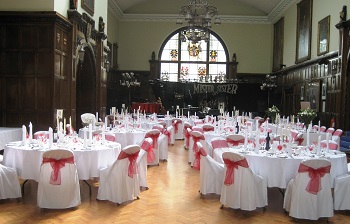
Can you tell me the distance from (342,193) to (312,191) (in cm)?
90

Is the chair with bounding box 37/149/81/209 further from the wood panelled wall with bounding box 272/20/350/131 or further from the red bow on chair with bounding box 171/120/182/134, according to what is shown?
the wood panelled wall with bounding box 272/20/350/131

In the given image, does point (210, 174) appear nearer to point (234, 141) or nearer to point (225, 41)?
point (234, 141)

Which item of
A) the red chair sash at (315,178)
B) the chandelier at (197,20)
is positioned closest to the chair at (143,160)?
the red chair sash at (315,178)

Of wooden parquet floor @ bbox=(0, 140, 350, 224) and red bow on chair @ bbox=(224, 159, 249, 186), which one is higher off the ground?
red bow on chair @ bbox=(224, 159, 249, 186)

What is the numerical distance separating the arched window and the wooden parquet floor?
17671 millimetres

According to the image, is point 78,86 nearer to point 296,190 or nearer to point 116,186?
point 116,186

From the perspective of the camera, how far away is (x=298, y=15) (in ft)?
61.8

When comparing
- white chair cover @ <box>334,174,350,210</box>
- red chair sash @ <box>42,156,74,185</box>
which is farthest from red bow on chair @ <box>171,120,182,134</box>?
red chair sash @ <box>42,156,74,185</box>

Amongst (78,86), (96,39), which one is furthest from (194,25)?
(78,86)

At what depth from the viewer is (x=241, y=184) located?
564 cm

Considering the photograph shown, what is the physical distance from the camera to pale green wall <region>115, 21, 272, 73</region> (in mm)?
24016

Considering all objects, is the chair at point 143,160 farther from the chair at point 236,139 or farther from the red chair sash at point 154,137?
the red chair sash at point 154,137

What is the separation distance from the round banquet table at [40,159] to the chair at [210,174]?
159 cm

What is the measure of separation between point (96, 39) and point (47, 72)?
4.63 meters
